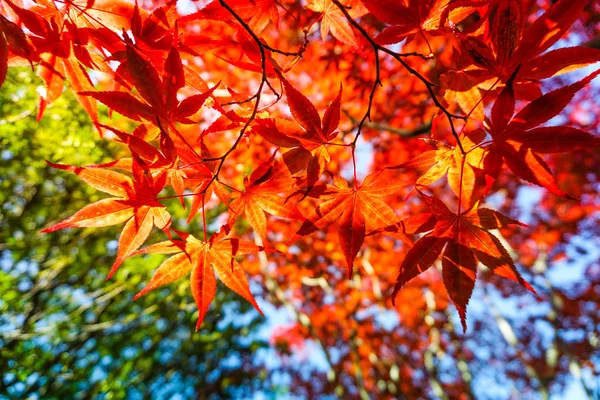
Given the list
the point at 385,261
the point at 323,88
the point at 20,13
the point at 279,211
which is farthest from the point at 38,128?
the point at 385,261

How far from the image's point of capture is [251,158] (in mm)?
5145

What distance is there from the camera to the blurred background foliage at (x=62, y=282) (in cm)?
321

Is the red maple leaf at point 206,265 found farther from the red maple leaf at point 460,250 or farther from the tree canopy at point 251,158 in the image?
the red maple leaf at point 460,250

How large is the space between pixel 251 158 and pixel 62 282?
112 inches

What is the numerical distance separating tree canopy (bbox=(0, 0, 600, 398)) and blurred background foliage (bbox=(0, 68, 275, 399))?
3 cm

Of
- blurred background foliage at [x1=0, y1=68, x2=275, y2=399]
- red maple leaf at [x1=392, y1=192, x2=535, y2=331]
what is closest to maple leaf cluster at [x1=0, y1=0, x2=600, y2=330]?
red maple leaf at [x1=392, y1=192, x2=535, y2=331]

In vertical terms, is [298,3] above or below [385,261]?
above

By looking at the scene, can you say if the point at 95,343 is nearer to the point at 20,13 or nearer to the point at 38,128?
the point at 38,128

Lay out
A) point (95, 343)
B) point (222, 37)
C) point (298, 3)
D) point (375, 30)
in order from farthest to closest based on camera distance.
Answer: point (95, 343) < point (298, 3) < point (375, 30) < point (222, 37)

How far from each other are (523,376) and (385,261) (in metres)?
9.31

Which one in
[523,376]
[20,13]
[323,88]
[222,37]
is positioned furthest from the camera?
[523,376]

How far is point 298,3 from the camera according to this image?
4465 millimetres

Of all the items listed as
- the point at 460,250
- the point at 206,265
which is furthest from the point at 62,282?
the point at 460,250

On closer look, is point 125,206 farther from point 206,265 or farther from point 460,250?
point 460,250
